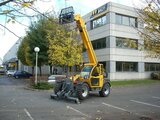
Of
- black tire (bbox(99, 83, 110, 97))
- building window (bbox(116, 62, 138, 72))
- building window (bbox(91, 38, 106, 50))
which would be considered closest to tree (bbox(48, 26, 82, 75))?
building window (bbox(91, 38, 106, 50))

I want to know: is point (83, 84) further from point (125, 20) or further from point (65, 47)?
point (125, 20)

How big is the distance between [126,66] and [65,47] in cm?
1014

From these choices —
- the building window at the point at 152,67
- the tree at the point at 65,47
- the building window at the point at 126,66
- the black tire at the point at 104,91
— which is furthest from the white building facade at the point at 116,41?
the black tire at the point at 104,91

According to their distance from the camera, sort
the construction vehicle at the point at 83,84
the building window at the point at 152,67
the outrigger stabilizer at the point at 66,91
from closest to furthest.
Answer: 1. the outrigger stabilizer at the point at 66,91
2. the construction vehicle at the point at 83,84
3. the building window at the point at 152,67

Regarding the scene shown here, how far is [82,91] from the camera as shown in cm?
1823

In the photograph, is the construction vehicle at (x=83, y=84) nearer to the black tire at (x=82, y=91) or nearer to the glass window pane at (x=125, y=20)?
the black tire at (x=82, y=91)

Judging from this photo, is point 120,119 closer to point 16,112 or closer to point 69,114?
point 69,114

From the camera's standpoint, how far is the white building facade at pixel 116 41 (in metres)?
39.0

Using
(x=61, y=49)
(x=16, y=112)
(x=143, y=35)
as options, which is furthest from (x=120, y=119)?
(x=61, y=49)

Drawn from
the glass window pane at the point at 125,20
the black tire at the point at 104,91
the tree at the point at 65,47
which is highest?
the glass window pane at the point at 125,20

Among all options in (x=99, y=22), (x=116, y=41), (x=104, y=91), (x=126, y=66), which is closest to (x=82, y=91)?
(x=104, y=91)

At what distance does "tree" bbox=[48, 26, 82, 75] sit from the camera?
118 ft

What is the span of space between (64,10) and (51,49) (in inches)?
1122

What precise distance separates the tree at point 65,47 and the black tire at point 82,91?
17510 mm
